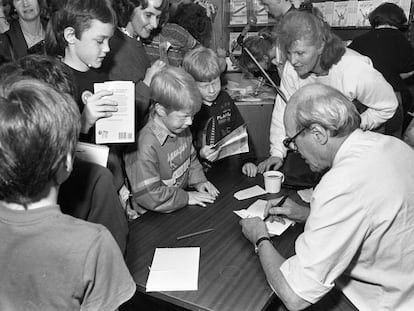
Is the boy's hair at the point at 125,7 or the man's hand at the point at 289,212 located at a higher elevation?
the boy's hair at the point at 125,7

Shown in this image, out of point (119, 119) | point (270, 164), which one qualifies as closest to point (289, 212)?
point (270, 164)

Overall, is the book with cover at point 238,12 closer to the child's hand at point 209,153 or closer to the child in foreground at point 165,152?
the child's hand at point 209,153

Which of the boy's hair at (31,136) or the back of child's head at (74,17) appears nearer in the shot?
the boy's hair at (31,136)

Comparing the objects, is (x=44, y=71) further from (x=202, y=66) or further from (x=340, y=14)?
(x=340, y=14)

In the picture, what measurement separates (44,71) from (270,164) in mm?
1333

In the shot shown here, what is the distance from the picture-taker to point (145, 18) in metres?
2.07

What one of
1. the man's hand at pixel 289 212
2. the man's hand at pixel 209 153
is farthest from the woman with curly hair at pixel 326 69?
the man's hand at pixel 289 212

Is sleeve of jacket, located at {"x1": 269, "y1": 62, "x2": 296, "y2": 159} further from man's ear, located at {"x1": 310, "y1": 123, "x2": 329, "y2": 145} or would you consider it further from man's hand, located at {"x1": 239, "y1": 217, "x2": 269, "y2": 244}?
man's ear, located at {"x1": 310, "y1": 123, "x2": 329, "y2": 145}

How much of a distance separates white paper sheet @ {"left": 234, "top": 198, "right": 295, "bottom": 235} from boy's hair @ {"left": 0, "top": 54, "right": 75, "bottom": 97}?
0.83 metres

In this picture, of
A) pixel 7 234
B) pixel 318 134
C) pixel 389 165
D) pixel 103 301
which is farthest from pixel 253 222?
pixel 7 234

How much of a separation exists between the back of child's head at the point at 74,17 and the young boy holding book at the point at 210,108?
63 cm

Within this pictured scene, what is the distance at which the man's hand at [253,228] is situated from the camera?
54.9 inches

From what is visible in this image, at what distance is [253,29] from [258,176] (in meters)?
2.25

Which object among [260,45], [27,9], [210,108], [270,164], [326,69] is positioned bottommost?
[270,164]
